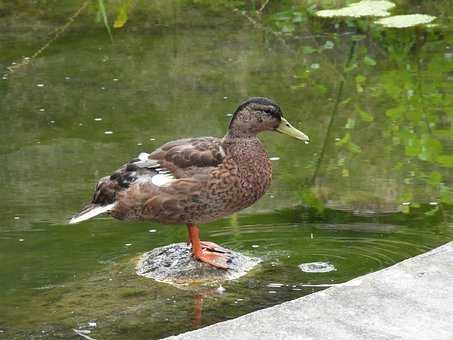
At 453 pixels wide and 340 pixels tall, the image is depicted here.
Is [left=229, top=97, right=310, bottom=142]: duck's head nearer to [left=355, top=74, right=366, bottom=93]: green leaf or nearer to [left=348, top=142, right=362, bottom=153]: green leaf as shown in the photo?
[left=348, top=142, right=362, bottom=153]: green leaf

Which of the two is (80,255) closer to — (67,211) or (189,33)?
(67,211)

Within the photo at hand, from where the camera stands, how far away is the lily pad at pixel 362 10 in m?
9.34

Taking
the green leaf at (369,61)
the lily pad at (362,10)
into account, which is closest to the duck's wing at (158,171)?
the green leaf at (369,61)

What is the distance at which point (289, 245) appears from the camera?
201 inches

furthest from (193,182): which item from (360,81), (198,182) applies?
(360,81)

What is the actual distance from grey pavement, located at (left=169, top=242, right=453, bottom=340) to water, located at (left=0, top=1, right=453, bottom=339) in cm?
94

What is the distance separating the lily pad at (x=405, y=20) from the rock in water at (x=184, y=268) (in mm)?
4628

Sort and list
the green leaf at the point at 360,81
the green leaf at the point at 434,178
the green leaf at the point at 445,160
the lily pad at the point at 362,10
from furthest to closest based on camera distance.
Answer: the lily pad at the point at 362,10 → the green leaf at the point at 360,81 → the green leaf at the point at 445,160 → the green leaf at the point at 434,178

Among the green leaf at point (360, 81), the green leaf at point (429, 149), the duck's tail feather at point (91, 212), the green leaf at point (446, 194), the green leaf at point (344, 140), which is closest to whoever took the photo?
the duck's tail feather at point (91, 212)

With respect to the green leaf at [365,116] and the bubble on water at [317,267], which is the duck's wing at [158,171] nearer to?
the bubble on water at [317,267]

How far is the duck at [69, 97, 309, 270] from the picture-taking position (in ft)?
15.4

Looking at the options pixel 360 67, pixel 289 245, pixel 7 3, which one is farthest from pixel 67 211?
pixel 7 3

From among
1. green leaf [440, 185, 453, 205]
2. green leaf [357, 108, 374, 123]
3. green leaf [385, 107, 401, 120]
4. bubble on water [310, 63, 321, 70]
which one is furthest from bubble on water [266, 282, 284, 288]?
bubble on water [310, 63, 321, 70]

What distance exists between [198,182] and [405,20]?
16.2 ft
